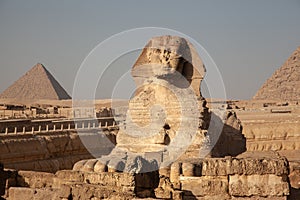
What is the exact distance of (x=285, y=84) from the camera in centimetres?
7494

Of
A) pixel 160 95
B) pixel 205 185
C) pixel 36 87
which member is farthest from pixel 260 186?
pixel 36 87

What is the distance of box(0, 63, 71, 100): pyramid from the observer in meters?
68.1

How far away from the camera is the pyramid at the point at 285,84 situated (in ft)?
243

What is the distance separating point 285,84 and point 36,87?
3714cm

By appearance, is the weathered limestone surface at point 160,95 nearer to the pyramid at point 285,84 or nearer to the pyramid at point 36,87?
the pyramid at point 36,87

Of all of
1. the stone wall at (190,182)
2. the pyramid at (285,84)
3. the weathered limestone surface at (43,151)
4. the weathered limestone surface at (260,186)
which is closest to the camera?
the stone wall at (190,182)

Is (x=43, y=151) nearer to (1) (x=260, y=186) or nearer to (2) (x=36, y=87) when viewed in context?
(1) (x=260, y=186)

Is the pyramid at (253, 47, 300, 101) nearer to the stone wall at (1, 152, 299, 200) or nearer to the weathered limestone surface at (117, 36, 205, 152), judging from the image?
the weathered limestone surface at (117, 36, 205, 152)

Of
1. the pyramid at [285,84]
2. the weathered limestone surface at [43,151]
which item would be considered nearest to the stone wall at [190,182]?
the weathered limestone surface at [43,151]

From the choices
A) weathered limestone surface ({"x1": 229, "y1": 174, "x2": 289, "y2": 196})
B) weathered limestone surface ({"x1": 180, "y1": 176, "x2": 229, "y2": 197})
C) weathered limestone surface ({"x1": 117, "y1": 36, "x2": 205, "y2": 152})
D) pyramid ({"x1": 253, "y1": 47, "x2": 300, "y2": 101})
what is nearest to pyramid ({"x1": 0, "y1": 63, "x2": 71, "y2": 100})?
pyramid ({"x1": 253, "y1": 47, "x2": 300, "y2": 101})

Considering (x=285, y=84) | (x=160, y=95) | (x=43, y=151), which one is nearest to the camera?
(x=160, y=95)

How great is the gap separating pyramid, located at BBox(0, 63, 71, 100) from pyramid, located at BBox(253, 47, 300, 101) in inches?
1196

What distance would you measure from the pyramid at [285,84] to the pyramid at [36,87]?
30.4 meters

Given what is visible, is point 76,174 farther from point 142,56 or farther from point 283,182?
point 142,56
